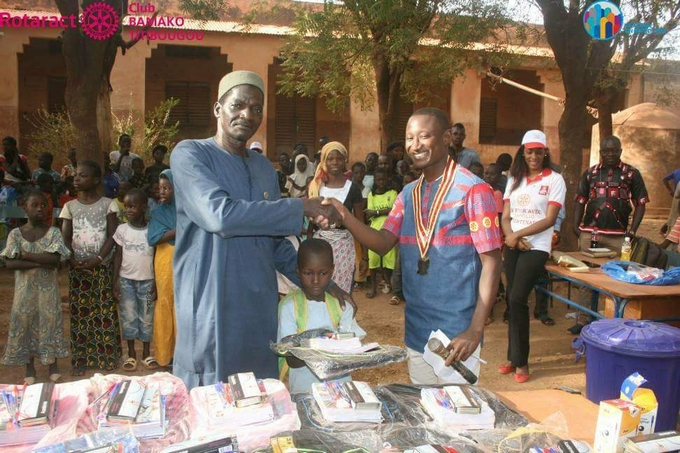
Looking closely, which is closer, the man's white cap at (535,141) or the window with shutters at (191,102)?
the man's white cap at (535,141)

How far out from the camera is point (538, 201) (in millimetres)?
4930

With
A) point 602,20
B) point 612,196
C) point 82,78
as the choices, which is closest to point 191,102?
point 82,78

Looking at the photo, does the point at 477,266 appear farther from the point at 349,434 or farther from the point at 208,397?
the point at 208,397

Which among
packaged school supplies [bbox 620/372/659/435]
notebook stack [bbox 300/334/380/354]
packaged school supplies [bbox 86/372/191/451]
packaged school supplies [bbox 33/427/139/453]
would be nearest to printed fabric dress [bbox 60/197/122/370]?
packaged school supplies [bbox 86/372/191/451]

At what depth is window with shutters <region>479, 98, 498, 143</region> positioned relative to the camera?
66.9 ft

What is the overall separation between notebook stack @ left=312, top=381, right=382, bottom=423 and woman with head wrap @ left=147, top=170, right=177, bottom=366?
10.2 feet

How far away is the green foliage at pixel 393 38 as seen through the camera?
8.73m

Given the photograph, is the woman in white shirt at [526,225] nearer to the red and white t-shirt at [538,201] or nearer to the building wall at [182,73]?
the red and white t-shirt at [538,201]

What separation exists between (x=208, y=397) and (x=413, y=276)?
3.64 feet

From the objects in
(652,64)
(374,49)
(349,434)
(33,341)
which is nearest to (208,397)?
(349,434)

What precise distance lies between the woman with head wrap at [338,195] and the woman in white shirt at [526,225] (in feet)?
4.83

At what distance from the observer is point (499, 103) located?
808 inches

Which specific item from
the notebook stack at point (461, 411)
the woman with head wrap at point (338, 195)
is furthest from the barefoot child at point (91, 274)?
the notebook stack at point (461, 411)

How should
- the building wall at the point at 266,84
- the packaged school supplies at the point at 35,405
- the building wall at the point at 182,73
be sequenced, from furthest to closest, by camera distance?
the building wall at the point at 182,73 < the building wall at the point at 266,84 < the packaged school supplies at the point at 35,405
